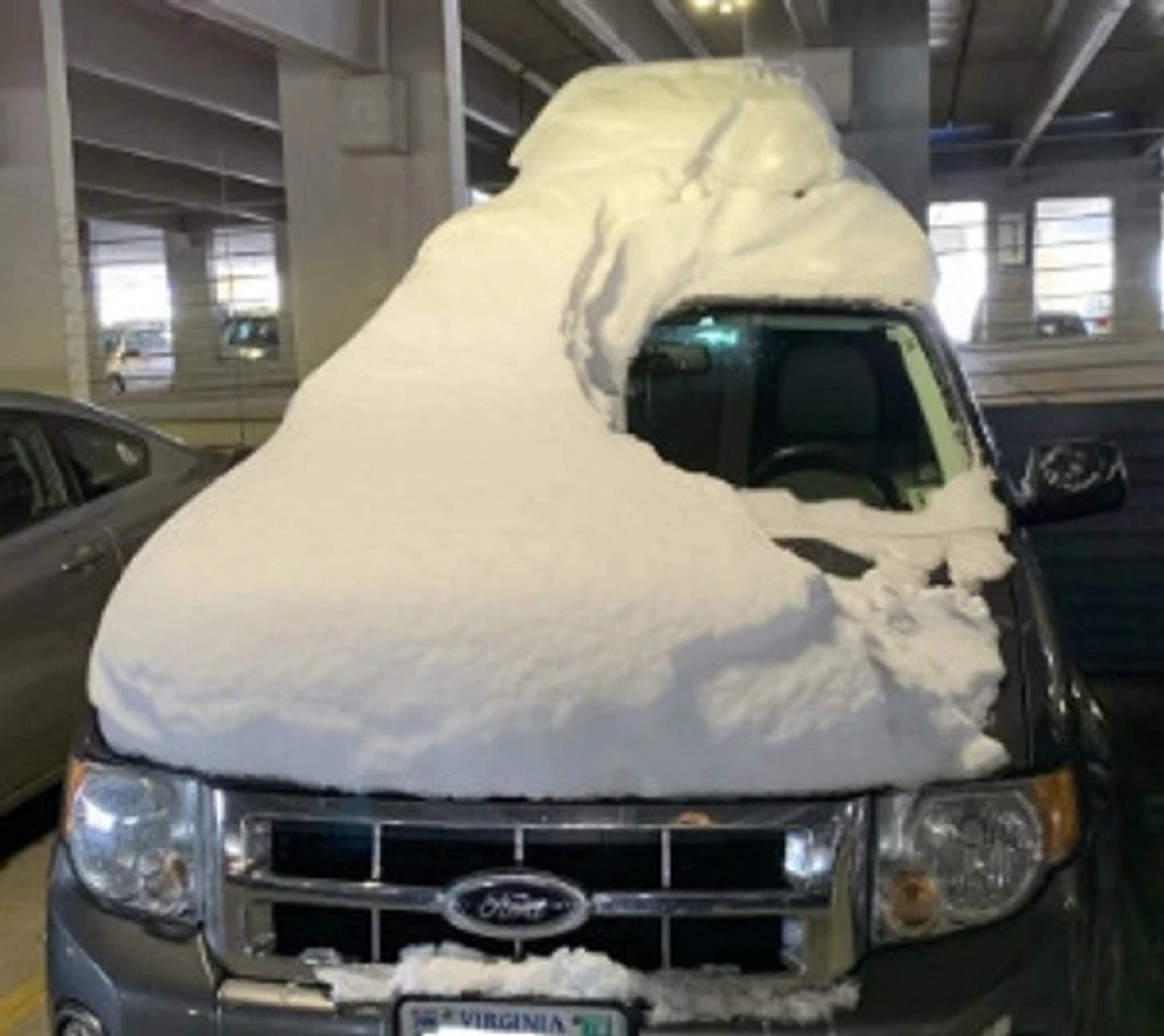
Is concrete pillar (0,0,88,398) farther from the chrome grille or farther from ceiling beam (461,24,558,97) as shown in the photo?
the chrome grille

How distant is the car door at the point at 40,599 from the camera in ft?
16.1

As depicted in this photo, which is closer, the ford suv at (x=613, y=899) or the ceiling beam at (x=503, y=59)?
the ford suv at (x=613, y=899)

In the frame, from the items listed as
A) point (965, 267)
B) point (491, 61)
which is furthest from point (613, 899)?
point (491, 61)

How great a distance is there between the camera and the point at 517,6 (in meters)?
20.9

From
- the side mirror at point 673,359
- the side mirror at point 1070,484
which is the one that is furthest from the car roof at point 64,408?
the side mirror at point 1070,484

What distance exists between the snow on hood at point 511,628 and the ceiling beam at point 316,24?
1010 centimetres

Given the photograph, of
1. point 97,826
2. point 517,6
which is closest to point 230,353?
point 517,6

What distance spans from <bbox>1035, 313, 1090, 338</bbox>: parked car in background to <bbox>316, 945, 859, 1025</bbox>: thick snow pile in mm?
18000

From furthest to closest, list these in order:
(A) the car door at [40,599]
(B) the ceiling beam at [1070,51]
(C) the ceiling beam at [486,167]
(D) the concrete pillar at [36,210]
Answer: (C) the ceiling beam at [486,167], (B) the ceiling beam at [1070,51], (D) the concrete pillar at [36,210], (A) the car door at [40,599]

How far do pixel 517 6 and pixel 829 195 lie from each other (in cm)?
1771

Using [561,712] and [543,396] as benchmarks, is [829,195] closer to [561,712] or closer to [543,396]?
[543,396]

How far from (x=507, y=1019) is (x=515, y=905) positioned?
0.16 metres

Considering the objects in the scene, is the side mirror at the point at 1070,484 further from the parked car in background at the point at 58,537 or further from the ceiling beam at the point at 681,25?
the ceiling beam at the point at 681,25

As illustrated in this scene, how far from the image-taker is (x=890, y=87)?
20.9 metres
